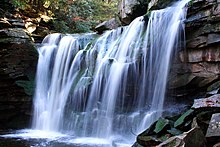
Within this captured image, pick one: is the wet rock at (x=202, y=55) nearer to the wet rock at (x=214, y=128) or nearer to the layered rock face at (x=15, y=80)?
the wet rock at (x=214, y=128)

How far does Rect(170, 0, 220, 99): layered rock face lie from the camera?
275 inches

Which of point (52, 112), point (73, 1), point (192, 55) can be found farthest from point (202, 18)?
point (73, 1)

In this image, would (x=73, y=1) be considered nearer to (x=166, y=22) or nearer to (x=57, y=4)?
(x=57, y=4)

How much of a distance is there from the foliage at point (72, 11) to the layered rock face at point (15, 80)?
122 inches

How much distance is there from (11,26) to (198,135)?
1035 centimetres

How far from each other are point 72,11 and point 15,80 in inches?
376

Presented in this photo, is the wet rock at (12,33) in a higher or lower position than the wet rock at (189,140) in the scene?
higher

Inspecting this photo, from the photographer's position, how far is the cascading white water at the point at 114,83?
7.86m

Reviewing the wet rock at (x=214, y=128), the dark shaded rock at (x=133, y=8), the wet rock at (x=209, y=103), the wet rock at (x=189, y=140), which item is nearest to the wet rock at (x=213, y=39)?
the wet rock at (x=209, y=103)

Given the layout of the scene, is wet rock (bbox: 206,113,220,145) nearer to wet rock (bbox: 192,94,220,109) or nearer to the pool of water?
wet rock (bbox: 192,94,220,109)

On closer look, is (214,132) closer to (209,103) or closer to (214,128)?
(214,128)

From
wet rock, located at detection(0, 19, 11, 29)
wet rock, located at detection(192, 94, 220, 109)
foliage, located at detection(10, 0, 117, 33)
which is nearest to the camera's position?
wet rock, located at detection(192, 94, 220, 109)

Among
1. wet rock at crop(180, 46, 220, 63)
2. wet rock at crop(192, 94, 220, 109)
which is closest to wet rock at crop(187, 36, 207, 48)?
wet rock at crop(180, 46, 220, 63)

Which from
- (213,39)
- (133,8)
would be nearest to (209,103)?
(213,39)
